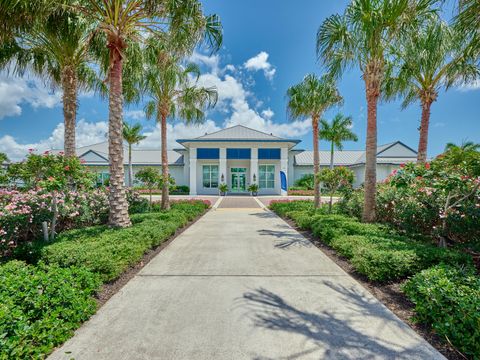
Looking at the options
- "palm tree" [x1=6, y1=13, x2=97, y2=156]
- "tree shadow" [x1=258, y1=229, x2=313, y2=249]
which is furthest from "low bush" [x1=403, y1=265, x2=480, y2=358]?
"palm tree" [x1=6, y1=13, x2=97, y2=156]

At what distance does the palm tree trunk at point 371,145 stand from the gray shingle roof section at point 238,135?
59.2 ft

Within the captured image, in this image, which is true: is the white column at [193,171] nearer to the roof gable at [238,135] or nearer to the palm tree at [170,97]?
the roof gable at [238,135]

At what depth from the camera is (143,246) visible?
5.56m

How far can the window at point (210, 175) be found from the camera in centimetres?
2725

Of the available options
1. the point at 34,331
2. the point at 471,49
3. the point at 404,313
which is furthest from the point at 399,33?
the point at 34,331

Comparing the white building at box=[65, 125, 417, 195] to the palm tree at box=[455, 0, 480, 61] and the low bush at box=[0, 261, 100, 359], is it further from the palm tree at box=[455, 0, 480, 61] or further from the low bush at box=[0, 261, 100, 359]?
the low bush at box=[0, 261, 100, 359]

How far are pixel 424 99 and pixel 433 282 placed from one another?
10156mm

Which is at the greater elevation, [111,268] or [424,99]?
[424,99]

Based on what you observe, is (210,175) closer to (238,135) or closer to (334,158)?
(238,135)

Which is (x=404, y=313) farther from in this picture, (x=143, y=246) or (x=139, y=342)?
(x=143, y=246)

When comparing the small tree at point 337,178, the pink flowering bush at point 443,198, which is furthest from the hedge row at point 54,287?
the small tree at point 337,178

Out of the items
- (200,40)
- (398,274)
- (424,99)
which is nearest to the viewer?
(398,274)

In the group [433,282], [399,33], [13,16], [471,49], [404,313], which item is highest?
[399,33]

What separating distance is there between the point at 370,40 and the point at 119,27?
701cm
